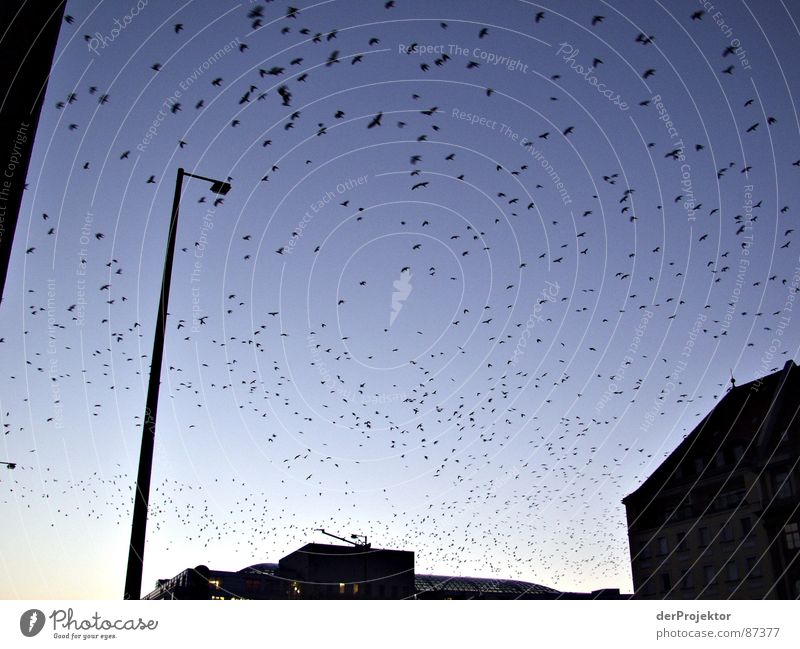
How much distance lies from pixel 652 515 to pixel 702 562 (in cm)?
872

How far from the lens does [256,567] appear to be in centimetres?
13775

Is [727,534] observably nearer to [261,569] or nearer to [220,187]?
[220,187]

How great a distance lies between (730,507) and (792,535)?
686 cm

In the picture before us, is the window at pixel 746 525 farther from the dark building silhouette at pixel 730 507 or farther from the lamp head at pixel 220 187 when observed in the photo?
the lamp head at pixel 220 187

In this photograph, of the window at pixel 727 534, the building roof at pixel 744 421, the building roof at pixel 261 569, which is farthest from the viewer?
the building roof at pixel 261 569

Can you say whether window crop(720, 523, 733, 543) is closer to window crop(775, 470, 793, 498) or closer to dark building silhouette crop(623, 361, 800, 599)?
dark building silhouette crop(623, 361, 800, 599)

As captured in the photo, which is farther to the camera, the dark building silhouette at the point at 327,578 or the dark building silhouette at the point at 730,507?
the dark building silhouette at the point at 327,578

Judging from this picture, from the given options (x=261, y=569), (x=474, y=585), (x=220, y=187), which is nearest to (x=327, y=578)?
(x=261, y=569)
